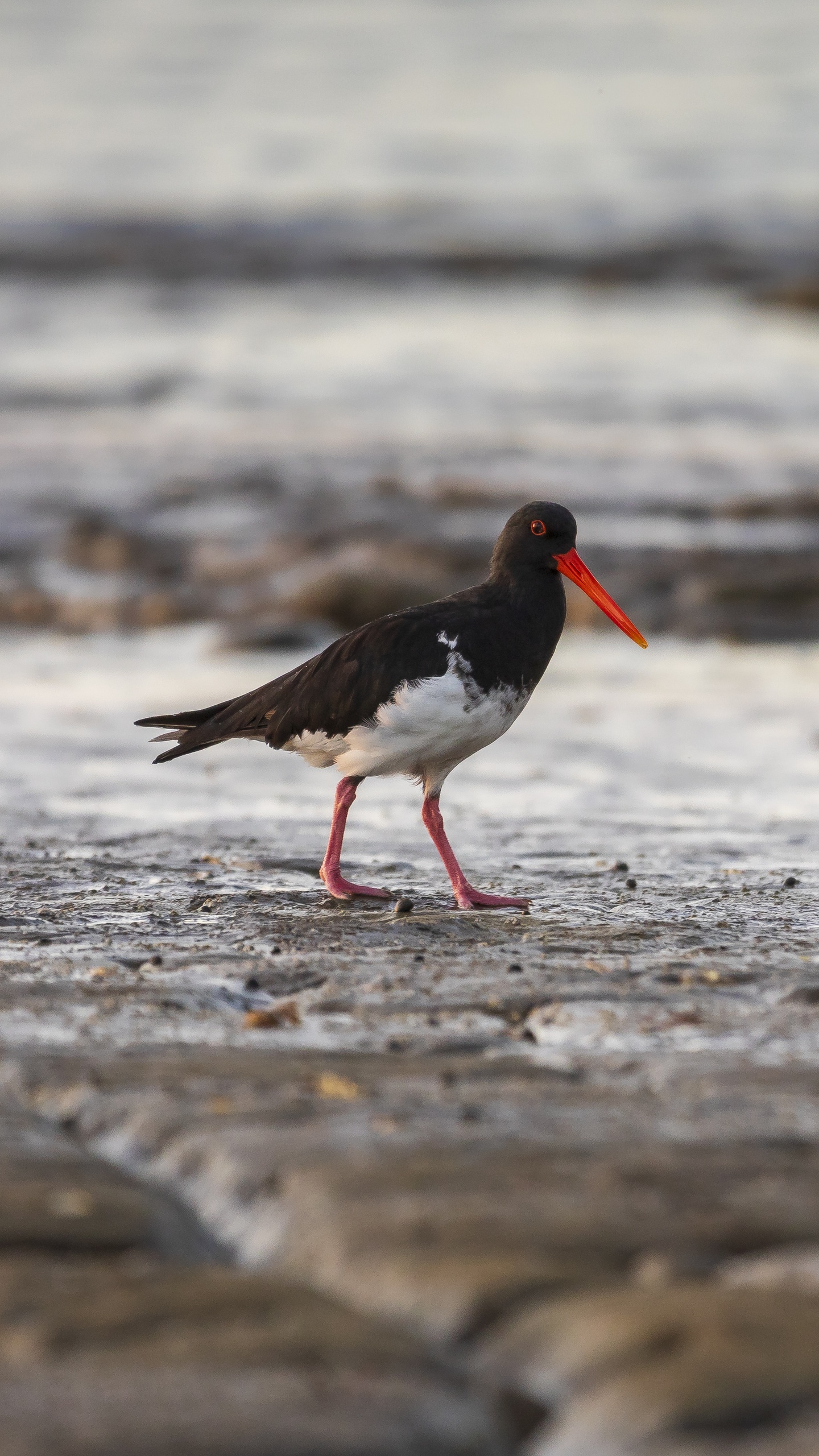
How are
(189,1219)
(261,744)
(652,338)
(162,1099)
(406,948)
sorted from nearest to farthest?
(189,1219)
(162,1099)
(406,948)
(261,744)
(652,338)

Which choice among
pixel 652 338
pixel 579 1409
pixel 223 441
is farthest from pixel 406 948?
pixel 652 338

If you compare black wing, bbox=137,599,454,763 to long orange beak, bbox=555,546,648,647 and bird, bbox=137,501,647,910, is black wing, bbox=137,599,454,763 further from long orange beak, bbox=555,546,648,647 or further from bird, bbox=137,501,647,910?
long orange beak, bbox=555,546,648,647

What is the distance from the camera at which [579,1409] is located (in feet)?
6.33

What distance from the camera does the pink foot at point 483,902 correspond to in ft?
15.9

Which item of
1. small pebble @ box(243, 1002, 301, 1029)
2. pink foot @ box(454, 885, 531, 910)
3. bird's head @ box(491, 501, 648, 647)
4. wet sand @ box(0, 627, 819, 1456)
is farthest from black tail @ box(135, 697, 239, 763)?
small pebble @ box(243, 1002, 301, 1029)

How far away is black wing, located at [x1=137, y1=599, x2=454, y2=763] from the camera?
4938mm

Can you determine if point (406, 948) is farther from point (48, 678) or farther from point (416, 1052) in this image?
point (48, 678)

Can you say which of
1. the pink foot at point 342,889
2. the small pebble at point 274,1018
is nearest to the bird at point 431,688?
the pink foot at point 342,889

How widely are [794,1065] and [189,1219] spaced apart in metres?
1.21

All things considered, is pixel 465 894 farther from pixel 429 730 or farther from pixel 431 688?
pixel 431 688

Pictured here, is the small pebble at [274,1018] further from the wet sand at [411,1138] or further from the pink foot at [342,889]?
the pink foot at [342,889]

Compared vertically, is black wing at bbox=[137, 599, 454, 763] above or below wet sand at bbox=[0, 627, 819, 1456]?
above

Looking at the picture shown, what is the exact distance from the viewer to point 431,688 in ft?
16.0

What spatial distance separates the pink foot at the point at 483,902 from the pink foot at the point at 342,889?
0.84ft
